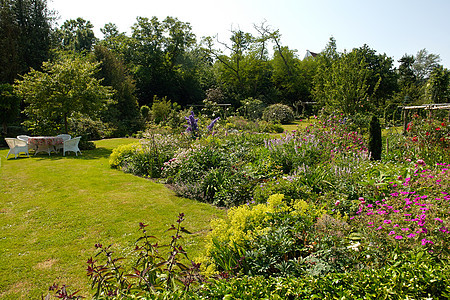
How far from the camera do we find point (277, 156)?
5688mm

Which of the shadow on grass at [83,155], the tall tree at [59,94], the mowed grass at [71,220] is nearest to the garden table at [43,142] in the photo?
the shadow on grass at [83,155]

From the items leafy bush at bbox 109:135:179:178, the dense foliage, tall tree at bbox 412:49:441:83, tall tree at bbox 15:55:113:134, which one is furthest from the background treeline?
tall tree at bbox 412:49:441:83

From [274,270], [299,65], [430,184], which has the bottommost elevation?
[274,270]

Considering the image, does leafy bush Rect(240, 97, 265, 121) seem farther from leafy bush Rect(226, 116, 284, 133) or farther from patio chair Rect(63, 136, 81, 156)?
patio chair Rect(63, 136, 81, 156)

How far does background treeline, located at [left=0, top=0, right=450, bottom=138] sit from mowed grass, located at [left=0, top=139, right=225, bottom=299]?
553 cm

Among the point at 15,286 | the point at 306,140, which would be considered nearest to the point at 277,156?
the point at 306,140

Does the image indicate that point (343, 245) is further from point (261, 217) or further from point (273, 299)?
point (273, 299)

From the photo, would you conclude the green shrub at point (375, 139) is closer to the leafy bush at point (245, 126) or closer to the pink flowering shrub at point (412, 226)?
the pink flowering shrub at point (412, 226)

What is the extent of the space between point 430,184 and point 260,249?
2.46 m

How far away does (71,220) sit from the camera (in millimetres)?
4691

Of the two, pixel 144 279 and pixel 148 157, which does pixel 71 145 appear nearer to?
pixel 148 157

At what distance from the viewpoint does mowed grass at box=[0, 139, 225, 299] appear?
127 inches

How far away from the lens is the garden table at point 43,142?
11.0 m

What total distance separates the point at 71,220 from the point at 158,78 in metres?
24.8
